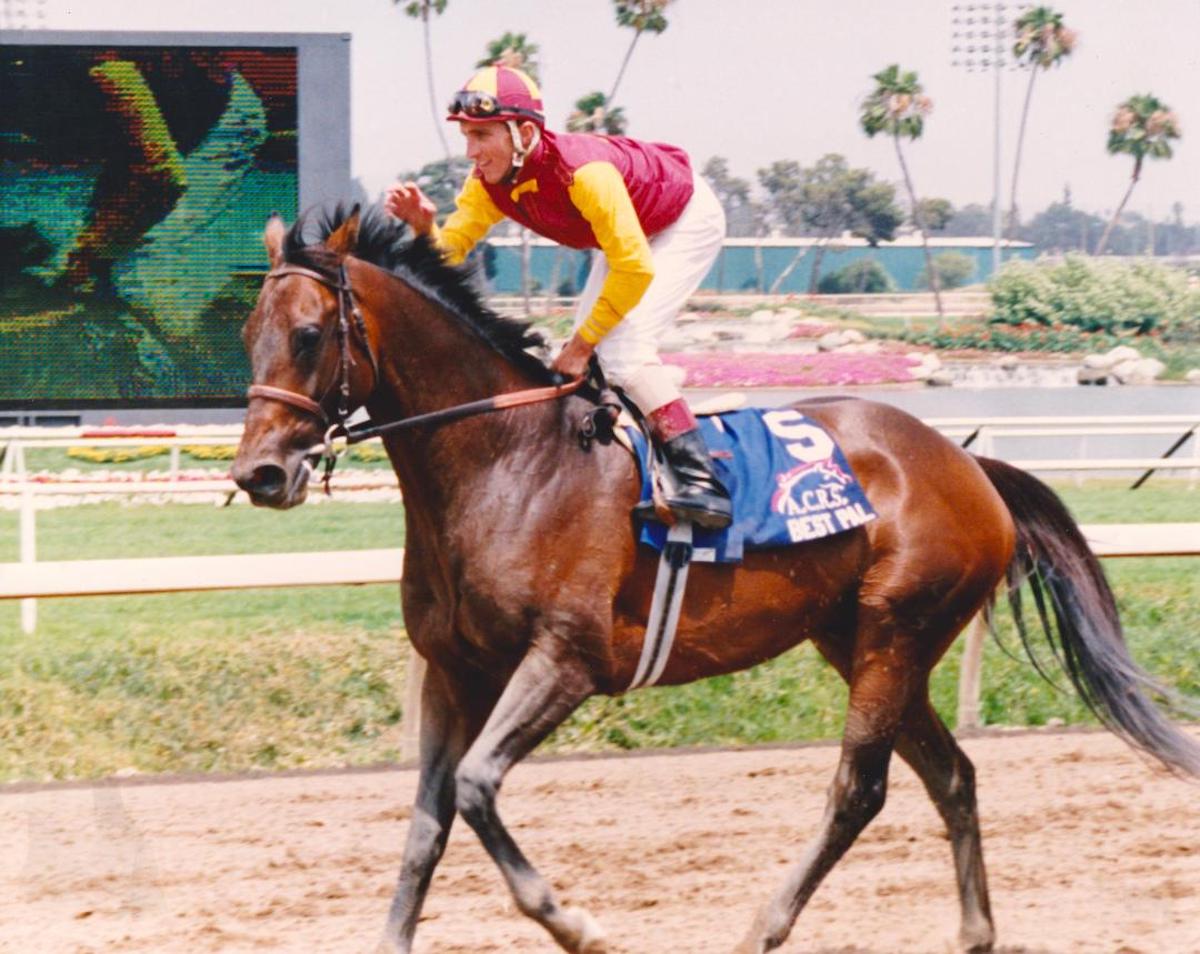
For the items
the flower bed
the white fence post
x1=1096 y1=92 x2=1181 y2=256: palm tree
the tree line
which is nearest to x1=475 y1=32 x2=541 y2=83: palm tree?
the tree line

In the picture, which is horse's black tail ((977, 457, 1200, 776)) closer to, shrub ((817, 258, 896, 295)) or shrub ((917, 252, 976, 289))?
shrub ((817, 258, 896, 295))

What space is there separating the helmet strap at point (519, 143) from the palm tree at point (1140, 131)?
10.6 metres

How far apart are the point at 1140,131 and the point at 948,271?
1.88m

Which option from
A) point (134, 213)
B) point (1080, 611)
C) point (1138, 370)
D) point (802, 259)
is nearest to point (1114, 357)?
point (1138, 370)

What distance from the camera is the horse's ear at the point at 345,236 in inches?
133

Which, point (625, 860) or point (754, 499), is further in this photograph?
point (625, 860)

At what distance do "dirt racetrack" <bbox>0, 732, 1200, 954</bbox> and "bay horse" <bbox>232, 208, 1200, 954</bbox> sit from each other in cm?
32

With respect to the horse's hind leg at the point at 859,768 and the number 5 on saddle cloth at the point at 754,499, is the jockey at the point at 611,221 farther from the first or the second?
the horse's hind leg at the point at 859,768

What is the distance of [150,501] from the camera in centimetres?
1179

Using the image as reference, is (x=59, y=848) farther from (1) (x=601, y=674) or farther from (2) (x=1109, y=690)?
(2) (x=1109, y=690)

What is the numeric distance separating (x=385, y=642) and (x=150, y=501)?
18.8ft

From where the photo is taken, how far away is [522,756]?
3.33 m

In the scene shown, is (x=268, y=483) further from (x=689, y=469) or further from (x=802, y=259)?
(x=802, y=259)

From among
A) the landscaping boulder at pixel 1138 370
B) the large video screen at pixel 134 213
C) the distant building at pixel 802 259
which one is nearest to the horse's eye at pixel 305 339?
the large video screen at pixel 134 213
